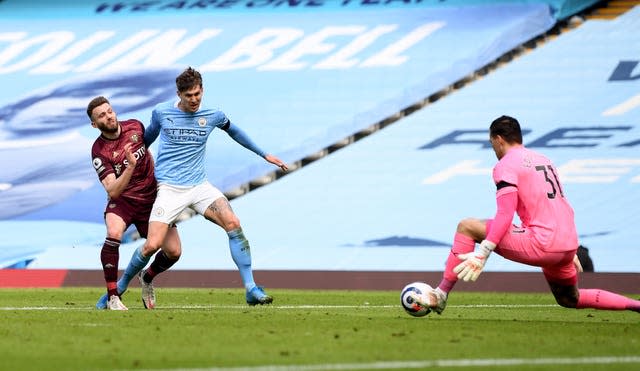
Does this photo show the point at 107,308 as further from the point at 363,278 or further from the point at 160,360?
the point at 363,278

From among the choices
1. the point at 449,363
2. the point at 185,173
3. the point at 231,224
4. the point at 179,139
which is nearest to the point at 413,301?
the point at 231,224

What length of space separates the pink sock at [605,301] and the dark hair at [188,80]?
14.7 feet

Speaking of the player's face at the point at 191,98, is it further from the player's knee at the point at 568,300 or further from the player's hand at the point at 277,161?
the player's knee at the point at 568,300

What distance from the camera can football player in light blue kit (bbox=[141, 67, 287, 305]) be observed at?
13.3 meters

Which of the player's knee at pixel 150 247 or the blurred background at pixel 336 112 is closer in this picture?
the player's knee at pixel 150 247

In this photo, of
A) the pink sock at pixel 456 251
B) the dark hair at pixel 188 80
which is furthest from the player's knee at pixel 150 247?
the pink sock at pixel 456 251

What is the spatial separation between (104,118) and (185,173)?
1.05 m

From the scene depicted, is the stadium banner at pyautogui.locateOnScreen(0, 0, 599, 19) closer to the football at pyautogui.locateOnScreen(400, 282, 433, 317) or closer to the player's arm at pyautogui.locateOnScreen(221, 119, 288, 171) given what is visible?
the player's arm at pyautogui.locateOnScreen(221, 119, 288, 171)

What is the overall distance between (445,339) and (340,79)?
18.9 meters

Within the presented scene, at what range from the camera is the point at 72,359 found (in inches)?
307

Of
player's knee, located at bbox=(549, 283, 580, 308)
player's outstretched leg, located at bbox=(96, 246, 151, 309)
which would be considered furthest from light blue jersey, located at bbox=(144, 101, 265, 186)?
player's knee, located at bbox=(549, 283, 580, 308)

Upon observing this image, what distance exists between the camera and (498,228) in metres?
10.4

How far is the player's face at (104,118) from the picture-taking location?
513 inches

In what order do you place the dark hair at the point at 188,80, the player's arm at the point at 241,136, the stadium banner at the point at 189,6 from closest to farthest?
1. the dark hair at the point at 188,80
2. the player's arm at the point at 241,136
3. the stadium banner at the point at 189,6
